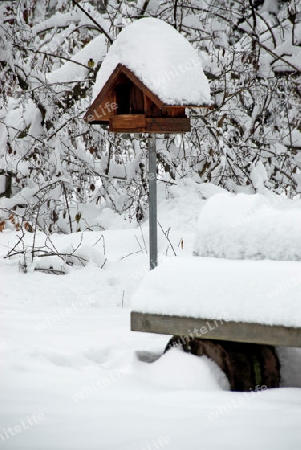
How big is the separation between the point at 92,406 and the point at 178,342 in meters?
0.83

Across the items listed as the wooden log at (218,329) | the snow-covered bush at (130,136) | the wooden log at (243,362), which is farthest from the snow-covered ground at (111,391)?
the snow-covered bush at (130,136)

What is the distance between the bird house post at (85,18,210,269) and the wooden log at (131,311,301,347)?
4.41ft

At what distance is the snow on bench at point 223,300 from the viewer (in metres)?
2.54

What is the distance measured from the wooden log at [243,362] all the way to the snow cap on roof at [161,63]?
5.79 feet

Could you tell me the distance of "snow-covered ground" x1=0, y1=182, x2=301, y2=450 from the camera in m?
2.03

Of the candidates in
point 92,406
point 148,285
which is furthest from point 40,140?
point 92,406

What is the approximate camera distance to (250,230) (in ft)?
9.32

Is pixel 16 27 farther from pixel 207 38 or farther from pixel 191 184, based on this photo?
pixel 191 184

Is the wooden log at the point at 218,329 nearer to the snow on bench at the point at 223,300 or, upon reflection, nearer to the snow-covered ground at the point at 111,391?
the snow on bench at the point at 223,300

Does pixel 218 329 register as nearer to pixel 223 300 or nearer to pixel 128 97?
pixel 223 300

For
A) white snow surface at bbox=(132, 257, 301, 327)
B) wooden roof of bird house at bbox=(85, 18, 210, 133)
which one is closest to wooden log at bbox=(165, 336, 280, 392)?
white snow surface at bbox=(132, 257, 301, 327)

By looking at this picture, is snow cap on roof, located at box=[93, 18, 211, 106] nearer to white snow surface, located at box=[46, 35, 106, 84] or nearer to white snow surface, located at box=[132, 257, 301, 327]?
white snow surface, located at box=[132, 257, 301, 327]

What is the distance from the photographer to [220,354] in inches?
113

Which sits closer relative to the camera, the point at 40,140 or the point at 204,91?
the point at 204,91
